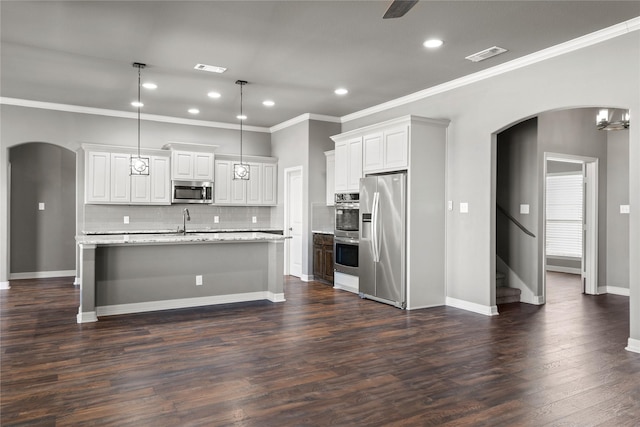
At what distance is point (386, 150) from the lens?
6.15 metres

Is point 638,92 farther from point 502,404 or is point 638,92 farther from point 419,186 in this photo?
point 502,404

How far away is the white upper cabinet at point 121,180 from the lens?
24.5 ft

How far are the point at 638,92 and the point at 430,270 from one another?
9.84ft

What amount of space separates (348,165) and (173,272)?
2.99 meters

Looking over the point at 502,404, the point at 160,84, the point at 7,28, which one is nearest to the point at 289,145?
the point at 160,84

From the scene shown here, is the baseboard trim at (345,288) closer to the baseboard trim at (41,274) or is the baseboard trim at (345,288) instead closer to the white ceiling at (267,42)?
the white ceiling at (267,42)

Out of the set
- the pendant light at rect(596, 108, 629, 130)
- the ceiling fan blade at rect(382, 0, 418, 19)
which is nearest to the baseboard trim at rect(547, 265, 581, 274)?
the pendant light at rect(596, 108, 629, 130)

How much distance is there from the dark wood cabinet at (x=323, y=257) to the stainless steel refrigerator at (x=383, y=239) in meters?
1.06

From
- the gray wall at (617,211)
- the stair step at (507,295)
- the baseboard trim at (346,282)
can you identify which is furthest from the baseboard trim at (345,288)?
the gray wall at (617,211)

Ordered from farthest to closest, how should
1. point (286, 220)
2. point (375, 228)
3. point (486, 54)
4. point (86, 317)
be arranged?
1. point (286, 220)
2. point (375, 228)
3. point (86, 317)
4. point (486, 54)

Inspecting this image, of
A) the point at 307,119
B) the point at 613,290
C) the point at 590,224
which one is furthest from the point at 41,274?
the point at 613,290

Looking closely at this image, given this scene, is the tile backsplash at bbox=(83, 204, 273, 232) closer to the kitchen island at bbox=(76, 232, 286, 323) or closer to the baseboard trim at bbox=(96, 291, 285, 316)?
the kitchen island at bbox=(76, 232, 286, 323)

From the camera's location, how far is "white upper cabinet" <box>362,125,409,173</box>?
5867 millimetres

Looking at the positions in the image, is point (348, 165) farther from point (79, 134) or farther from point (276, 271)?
point (79, 134)
